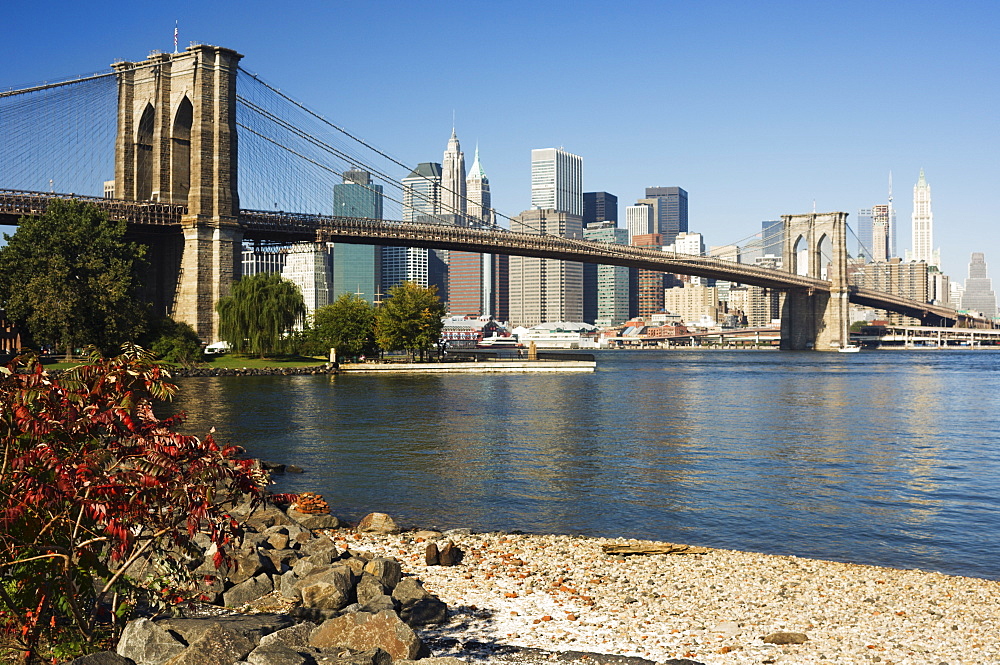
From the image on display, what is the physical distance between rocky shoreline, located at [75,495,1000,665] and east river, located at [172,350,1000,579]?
7.96ft

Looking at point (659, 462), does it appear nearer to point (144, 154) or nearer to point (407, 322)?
point (407, 322)

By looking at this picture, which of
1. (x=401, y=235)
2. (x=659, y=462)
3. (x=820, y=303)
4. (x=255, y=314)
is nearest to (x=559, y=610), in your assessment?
(x=659, y=462)

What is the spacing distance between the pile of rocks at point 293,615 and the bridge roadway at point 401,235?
5851 centimetres

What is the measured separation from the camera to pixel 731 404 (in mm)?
46750

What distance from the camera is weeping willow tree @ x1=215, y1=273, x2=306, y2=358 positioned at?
6606 cm

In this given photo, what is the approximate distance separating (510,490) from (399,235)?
6526cm

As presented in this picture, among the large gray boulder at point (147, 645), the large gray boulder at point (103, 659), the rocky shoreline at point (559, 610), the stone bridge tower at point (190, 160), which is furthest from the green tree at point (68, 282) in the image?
the large gray boulder at point (103, 659)

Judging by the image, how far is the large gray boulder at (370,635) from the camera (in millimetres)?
8328

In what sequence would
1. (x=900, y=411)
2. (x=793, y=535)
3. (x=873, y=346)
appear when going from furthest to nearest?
(x=873, y=346)
(x=900, y=411)
(x=793, y=535)

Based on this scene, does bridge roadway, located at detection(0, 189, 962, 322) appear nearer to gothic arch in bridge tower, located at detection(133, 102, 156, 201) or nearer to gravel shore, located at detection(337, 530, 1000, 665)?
gothic arch in bridge tower, located at detection(133, 102, 156, 201)

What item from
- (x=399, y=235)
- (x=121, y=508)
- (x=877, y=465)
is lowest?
(x=877, y=465)

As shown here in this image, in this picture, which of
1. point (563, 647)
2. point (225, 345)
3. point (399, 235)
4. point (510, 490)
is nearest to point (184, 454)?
point (563, 647)

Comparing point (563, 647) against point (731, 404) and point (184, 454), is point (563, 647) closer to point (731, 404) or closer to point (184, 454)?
point (184, 454)

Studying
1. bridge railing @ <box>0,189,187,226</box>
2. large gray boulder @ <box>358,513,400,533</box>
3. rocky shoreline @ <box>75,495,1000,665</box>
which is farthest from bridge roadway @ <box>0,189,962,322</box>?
rocky shoreline @ <box>75,495,1000,665</box>
